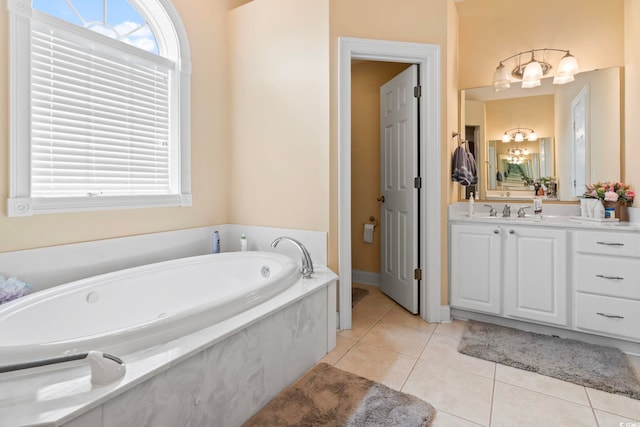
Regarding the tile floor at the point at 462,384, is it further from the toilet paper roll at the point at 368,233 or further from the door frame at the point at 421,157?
the toilet paper roll at the point at 368,233

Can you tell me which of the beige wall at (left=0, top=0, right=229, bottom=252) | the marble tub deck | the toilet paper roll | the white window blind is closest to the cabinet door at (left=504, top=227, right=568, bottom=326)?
the toilet paper roll

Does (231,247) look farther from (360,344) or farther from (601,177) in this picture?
(601,177)

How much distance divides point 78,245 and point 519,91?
3474 millimetres

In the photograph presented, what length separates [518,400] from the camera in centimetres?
165

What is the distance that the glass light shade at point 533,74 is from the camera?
8.80 feet

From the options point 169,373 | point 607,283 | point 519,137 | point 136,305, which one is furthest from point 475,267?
point 136,305

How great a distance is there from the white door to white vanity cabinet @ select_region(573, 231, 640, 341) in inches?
42.6

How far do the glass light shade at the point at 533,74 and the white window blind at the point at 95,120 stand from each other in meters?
2.83

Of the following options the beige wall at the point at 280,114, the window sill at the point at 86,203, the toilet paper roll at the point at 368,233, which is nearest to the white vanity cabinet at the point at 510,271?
the toilet paper roll at the point at 368,233

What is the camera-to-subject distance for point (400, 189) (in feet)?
9.53

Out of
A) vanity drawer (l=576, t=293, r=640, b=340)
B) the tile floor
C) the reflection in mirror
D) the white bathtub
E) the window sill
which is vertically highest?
the reflection in mirror

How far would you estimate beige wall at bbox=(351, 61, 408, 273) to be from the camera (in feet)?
11.8

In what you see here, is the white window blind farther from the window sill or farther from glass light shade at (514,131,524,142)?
glass light shade at (514,131,524,142)

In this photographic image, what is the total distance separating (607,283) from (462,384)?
3.96ft
